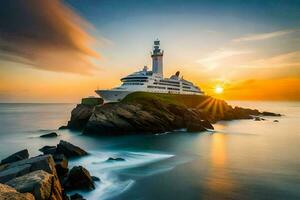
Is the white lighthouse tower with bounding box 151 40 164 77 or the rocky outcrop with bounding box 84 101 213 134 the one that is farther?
the white lighthouse tower with bounding box 151 40 164 77

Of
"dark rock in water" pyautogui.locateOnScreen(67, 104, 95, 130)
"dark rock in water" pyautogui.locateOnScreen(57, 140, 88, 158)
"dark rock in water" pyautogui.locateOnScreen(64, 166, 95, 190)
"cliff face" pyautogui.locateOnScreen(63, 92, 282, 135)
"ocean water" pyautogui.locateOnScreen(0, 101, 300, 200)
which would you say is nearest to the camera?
"dark rock in water" pyautogui.locateOnScreen(64, 166, 95, 190)

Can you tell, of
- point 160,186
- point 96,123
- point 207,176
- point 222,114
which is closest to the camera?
point 160,186

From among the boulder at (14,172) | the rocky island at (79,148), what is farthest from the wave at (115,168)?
the boulder at (14,172)

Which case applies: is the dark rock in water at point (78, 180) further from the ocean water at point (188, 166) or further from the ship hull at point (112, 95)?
the ship hull at point (112, 95)

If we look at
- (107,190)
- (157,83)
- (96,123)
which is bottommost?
(107,190)

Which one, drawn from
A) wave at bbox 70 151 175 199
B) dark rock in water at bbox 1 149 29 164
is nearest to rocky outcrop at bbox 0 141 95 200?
wave at bbox 70 151 175 199

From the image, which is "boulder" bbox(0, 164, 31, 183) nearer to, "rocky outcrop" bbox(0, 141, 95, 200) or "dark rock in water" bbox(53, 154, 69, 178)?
"rocky outcrop" bbox(0, 141, 95, 200)

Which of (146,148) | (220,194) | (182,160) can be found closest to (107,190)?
(220,194)

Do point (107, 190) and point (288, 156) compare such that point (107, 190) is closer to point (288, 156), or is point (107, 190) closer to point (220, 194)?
point (220, 194)

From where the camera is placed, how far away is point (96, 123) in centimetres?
4191

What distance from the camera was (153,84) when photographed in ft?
230

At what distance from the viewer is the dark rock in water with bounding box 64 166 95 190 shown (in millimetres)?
15076

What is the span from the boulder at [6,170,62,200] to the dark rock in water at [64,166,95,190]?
14.3 ft

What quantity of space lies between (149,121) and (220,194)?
93.0ft
